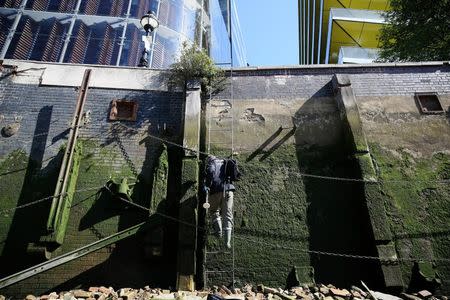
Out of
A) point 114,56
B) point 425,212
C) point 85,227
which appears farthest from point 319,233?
point 114,56

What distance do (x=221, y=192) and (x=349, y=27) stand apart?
20.7 metres

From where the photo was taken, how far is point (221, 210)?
18.9 ft

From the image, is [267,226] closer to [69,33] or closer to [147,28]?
[147,28]

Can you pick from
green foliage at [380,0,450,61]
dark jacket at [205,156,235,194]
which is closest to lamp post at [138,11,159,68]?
dark jacket at [205,156,235,194]

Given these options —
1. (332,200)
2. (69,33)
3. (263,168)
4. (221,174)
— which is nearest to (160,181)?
(221,174)

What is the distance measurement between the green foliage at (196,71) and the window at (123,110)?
48.1 inches

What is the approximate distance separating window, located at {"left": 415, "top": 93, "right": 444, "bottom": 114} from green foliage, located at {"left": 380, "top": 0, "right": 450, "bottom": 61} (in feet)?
14.7

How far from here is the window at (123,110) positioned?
24.8 feet

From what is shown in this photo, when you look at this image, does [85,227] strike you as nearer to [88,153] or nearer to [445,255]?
[88,153]

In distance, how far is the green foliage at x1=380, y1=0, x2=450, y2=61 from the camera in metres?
10.8

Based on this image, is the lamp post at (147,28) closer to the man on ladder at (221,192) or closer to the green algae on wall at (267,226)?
the green algae on wall at (267,226)

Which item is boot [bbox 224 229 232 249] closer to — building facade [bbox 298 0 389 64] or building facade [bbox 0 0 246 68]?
building facade [bbox 0 0 246 68]

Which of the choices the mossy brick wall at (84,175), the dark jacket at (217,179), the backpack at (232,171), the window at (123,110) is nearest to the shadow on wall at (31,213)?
the mossy brick wall at (84,175)

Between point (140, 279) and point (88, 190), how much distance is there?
2359 millimetres
